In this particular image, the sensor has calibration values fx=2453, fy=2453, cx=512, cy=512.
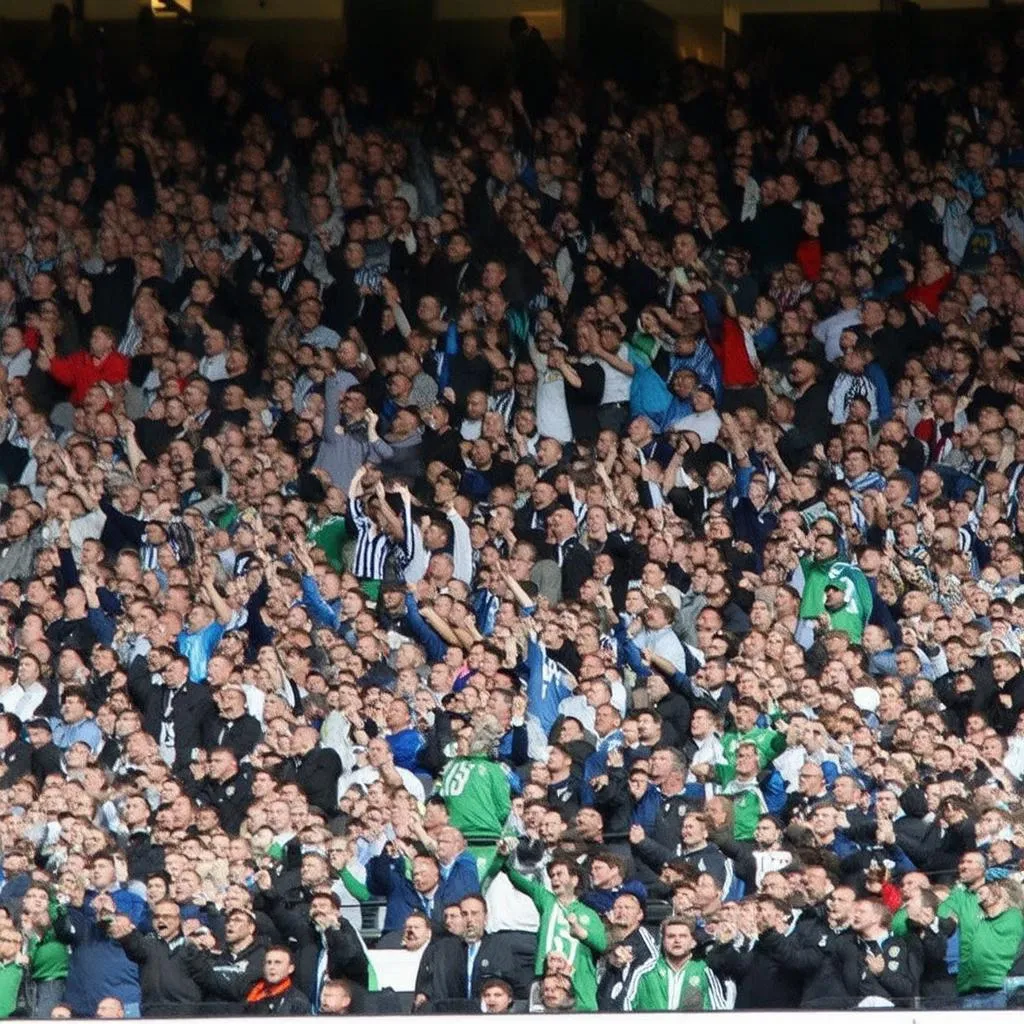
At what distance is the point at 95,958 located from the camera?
36.3 feet

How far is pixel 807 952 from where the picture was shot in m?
10.6

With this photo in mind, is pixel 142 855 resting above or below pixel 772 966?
above

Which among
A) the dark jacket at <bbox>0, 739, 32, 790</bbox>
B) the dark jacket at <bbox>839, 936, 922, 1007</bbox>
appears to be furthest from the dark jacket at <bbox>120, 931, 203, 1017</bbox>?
the dark jacket at <bbox>839, 936, 922, 1007</bbox>

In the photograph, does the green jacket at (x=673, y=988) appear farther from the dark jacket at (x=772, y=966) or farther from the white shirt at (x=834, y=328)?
the white shirt at (x=834, y=328)

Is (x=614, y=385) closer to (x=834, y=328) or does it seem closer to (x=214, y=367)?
(x=834, y=328)

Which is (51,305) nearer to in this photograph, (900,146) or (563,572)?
(563,572)

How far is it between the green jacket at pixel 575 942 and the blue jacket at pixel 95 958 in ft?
5.91

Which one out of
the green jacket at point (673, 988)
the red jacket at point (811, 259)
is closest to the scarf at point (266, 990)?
the green jacket at point (673, 988)

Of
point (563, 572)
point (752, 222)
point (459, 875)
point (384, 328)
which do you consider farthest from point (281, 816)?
point (752, 222)

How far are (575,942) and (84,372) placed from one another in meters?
4.40

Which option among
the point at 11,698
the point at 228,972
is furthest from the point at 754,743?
the point at 11,698

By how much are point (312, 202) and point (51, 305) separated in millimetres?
1531

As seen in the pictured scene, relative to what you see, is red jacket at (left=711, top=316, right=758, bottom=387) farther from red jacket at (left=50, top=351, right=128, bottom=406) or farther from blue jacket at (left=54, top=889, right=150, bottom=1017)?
blue jacket at (left=54, top=889, right=150, bottom=1017)

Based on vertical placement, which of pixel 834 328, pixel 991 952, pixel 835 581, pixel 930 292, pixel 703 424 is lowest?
pixel 991 952
